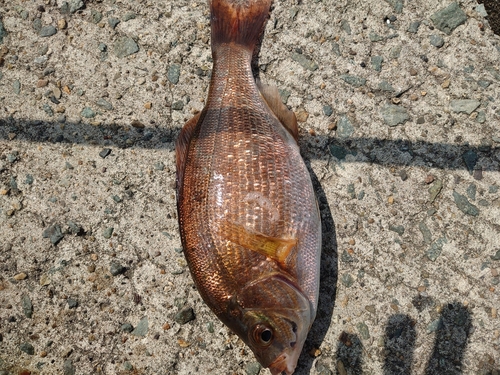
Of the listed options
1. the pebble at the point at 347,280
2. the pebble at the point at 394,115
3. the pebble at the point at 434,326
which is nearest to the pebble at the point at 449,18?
the pebble at the point at 394,115

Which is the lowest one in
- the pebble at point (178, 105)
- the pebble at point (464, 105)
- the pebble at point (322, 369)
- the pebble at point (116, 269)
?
the pebble at point (322, 369)

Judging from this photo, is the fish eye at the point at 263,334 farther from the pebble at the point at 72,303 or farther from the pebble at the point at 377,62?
the pebble at the point at 377,62

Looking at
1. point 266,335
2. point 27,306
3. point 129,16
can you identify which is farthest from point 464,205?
point 27,306

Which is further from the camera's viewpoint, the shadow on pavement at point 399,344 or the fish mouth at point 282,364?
Result: the shadow on pavement at point 399,344

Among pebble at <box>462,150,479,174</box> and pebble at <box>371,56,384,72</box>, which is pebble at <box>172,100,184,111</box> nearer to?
pebble at <box>371,56,384,72</box>

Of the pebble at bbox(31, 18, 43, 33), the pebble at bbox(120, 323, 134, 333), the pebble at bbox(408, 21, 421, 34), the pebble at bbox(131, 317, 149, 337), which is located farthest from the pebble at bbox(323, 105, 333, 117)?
the pebble at bbox(31, 18, 43, 33)

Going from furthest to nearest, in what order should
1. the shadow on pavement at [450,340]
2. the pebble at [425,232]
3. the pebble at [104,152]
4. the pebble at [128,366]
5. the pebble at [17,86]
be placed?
the pebble at [17,86] → the pebble at [104,152] → the pebble at [425,232] → the pebble at [128,366] → the shadow on pavement at [450,340]

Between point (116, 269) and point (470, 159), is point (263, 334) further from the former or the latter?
point (470, 159)
